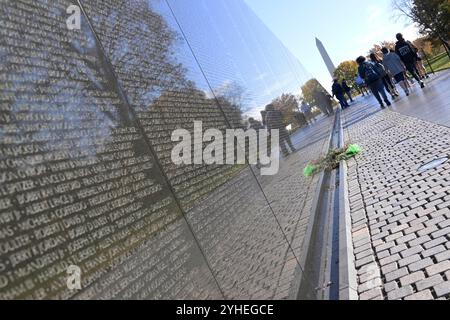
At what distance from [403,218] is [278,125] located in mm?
4495

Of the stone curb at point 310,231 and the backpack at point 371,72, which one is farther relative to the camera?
the backpack at point 371,72

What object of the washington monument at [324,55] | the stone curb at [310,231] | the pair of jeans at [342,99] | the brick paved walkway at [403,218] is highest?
the washington monument at [324,55]

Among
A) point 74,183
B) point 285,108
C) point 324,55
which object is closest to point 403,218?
point 74,183

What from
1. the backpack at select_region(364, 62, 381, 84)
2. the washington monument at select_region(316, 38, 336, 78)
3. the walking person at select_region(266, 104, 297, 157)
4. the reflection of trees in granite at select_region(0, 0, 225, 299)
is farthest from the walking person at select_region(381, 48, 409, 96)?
the washington monument at select_region(316, 38, 336, 78)

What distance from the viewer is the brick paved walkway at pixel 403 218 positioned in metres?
3.67

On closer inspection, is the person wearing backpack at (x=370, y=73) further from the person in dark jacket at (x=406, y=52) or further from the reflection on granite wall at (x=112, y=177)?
the reflection on granite wall at (x=112, y=177)

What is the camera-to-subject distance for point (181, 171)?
3477mm

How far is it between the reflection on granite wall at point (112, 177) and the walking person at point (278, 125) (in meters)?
4.09

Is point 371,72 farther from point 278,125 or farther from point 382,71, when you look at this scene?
point 278,125

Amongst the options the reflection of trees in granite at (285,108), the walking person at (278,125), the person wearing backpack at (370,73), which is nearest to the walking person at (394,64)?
the person wearing backpack at (370,73)

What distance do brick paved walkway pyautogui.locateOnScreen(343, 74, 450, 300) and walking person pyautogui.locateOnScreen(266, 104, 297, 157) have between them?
1.32m

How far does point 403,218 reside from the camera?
5094 mm

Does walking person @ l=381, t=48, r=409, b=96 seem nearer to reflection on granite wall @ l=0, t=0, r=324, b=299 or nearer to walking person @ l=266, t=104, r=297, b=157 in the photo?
walking person @ l=266, t=104, r=297, b=157

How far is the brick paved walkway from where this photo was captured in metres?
3.67
